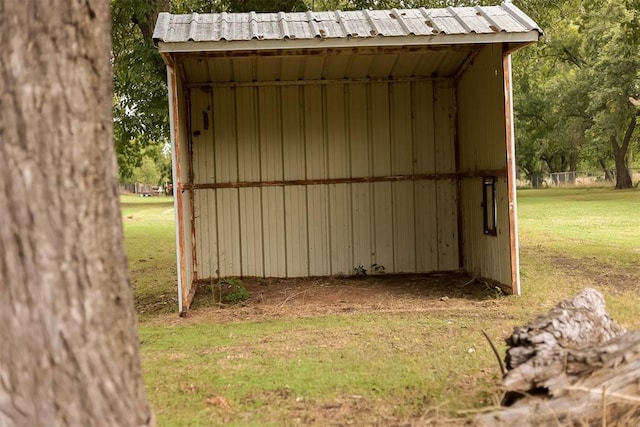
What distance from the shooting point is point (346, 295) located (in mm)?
8117

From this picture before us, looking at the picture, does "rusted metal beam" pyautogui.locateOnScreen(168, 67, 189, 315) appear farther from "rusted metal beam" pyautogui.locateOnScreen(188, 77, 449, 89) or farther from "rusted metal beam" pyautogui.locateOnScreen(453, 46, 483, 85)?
"rusted metal beam" pyautogui.locateOnScreen(453, 46, 483, 85)

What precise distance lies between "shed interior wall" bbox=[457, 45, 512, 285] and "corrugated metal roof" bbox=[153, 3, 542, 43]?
0.50m

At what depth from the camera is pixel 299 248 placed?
9.76m

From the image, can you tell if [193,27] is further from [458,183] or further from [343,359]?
[458,183]

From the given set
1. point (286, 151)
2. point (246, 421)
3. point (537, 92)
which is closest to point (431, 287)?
point (286, 151)

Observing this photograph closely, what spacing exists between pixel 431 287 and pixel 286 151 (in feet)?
9.66

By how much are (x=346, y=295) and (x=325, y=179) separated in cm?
224

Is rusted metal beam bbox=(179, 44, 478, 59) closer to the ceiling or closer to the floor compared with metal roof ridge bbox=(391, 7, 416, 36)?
closer to the floor

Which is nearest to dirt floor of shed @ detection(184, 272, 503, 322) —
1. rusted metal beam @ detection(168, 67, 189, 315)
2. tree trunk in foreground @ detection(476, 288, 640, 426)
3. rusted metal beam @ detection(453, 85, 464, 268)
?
rusted metal beam @ detection(168, 67, 189, 315)

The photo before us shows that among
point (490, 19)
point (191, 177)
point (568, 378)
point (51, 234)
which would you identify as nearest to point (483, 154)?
point (490, 19)

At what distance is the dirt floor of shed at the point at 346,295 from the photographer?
7164 mm

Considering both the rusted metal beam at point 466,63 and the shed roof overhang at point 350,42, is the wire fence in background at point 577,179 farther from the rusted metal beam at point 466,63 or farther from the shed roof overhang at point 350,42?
the shed roof overhang at point 350,42

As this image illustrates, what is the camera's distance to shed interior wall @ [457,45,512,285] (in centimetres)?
752

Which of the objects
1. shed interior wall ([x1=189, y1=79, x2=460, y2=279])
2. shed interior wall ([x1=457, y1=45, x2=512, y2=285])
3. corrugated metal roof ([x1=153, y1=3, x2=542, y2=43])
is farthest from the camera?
shed interior wall ([x1=189, y1=79, x2=460, y2=279])
